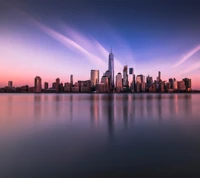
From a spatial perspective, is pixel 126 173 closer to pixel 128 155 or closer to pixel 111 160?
pixel 111 160

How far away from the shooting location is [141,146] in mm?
10617

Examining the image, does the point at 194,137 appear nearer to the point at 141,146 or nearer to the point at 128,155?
the point at 141,146

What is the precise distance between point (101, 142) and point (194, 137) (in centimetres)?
689

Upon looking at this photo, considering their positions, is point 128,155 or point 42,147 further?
point 42,147

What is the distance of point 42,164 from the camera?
7.97m

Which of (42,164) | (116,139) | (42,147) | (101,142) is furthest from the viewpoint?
(116,139)

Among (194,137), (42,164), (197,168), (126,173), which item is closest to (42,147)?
(42,164)

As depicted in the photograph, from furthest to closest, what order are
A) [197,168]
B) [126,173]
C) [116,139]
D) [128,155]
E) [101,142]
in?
[116,139] < [101,142] < [128,155] < [197,168] < [126,173]

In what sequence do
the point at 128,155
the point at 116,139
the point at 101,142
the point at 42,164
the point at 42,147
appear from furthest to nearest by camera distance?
the point at 116,139 < the point at 101,142 < the point at 42,147 < the point at 128,155 < the point at 42,164

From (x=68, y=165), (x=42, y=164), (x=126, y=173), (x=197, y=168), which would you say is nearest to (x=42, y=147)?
(x=42, y=164)

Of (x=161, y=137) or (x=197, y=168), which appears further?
(x=161, y=137)

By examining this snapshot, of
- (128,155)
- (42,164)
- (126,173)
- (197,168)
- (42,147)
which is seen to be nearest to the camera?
(126,173)

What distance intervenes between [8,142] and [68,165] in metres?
6.21

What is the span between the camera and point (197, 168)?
7.46 metres
